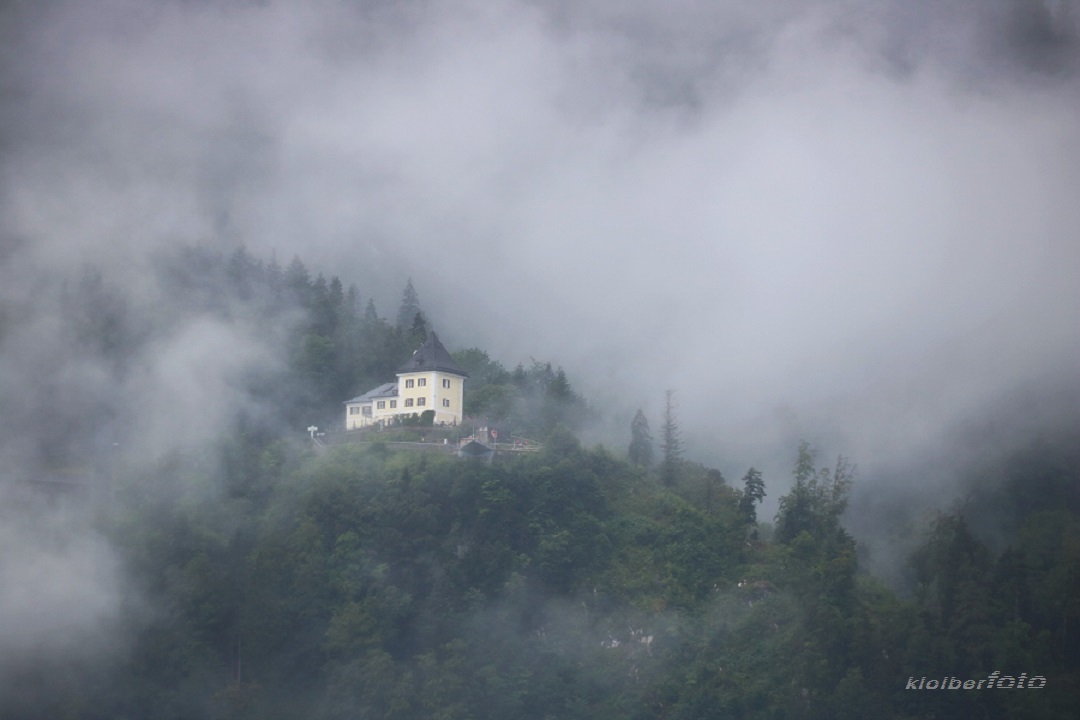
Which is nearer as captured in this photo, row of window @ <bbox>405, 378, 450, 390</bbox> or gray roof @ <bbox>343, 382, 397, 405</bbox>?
row of window @ <bbox>405, 378, 450, 390</bbox>

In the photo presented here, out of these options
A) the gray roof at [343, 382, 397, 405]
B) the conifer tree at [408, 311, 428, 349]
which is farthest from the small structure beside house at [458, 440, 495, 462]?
the conifer tree at [408, 311, 428, 349]

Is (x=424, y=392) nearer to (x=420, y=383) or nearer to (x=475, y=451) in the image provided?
(x=420, y=383)

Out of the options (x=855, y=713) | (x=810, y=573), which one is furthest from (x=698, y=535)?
(x=855, y=713)

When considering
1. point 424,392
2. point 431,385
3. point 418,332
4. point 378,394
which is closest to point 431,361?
point 431,385

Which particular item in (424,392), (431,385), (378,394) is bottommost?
(424,392)

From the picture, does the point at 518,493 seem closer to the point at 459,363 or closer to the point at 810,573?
the point at 810,573

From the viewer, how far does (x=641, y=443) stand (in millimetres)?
73062

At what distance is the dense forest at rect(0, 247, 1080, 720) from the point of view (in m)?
59.4

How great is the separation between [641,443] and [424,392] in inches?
464

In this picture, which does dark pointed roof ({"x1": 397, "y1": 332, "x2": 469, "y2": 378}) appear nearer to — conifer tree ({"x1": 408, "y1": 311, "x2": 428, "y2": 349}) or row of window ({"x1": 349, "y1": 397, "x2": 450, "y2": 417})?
row of window ({"x1": 349, "y1": 397, "x2": 450, "y2": 417})

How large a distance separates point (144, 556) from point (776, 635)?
28.5m

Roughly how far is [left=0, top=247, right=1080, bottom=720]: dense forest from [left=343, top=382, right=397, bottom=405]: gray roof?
15.7ft

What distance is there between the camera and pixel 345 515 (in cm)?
6450

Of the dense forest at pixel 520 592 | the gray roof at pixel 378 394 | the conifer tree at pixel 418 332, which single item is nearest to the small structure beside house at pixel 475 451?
the dense forest at pixel 520 592
